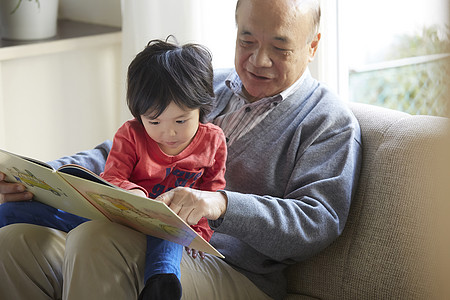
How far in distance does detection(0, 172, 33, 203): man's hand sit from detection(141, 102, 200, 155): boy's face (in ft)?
1.11

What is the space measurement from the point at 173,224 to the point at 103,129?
1.60m

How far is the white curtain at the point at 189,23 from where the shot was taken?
229 centimetres

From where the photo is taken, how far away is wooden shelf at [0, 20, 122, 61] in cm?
238

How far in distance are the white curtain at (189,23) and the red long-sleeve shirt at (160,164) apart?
0.78 m

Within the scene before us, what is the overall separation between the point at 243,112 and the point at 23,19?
3.94ft

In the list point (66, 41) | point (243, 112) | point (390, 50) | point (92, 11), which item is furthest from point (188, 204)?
point (92, 11)

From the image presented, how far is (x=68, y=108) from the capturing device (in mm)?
2621

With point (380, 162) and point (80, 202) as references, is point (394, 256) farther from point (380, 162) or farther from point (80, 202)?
point (80, 202)

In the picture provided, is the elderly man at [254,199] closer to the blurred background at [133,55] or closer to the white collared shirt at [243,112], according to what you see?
the white collared shirt at [243,112]

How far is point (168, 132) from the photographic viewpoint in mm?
1479

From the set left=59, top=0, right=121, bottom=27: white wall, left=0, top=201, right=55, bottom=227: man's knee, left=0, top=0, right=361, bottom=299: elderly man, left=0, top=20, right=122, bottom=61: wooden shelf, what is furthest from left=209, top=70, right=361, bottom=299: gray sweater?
left=59, top=0, right=121, bottom=27: white wall

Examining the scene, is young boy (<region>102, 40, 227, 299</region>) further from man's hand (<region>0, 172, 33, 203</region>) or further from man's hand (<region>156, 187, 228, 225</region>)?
man's hand (<region>0, 172, 33, 203</region>)

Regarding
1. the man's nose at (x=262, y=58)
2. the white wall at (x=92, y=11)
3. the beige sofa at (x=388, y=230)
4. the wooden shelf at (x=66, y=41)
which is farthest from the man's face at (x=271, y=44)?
the white wall at (x=92, y=11)

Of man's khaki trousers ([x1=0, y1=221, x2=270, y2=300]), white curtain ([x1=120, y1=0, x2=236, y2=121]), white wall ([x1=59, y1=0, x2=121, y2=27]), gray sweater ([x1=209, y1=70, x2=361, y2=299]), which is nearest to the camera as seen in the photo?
man's khaki trousers ([x1=0, y1=221, x2=270, y2=300])
